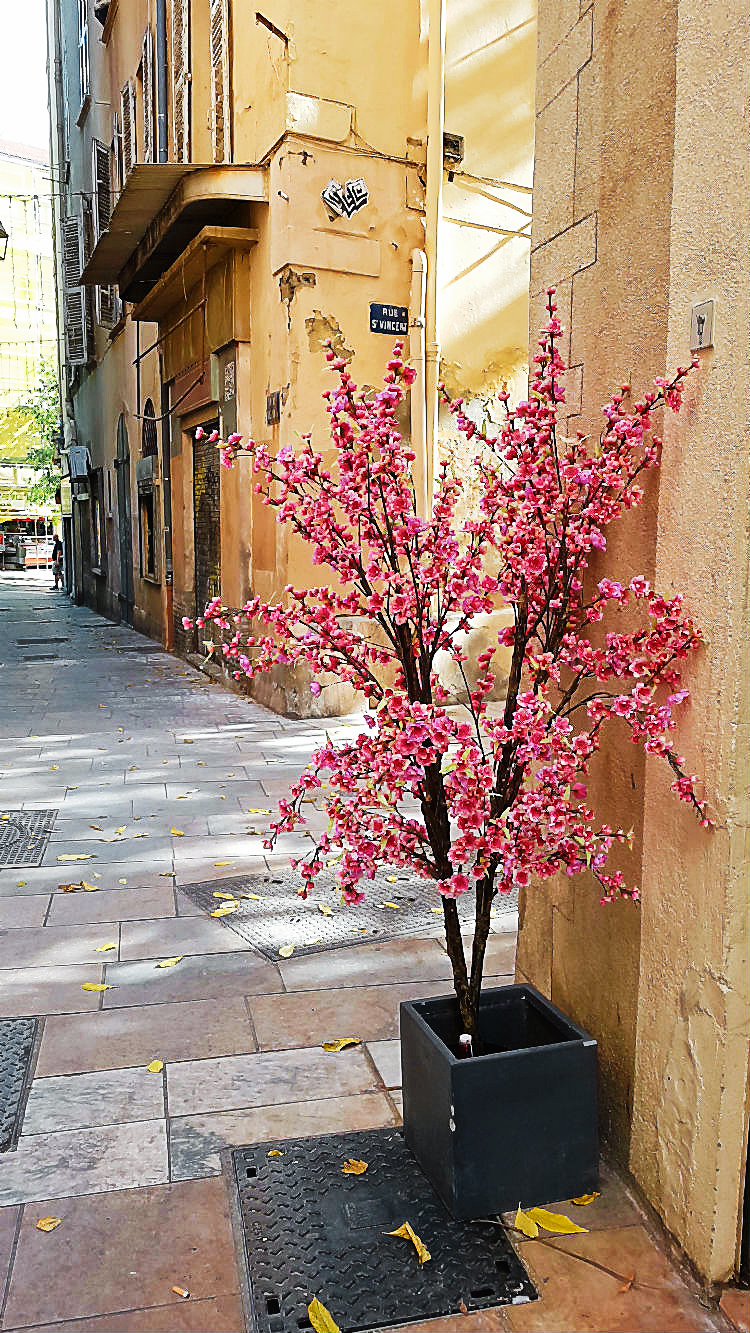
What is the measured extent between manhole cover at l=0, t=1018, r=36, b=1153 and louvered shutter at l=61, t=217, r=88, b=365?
63.8ft

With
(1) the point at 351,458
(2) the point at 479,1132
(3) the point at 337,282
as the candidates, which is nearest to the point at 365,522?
(1) the point at 351,458

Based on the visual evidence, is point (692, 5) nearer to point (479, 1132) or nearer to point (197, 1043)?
point (479, 1132)

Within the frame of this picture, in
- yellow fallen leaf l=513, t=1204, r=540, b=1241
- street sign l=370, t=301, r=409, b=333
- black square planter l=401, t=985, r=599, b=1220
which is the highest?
street sign l=370, t=301, r=409, b=333

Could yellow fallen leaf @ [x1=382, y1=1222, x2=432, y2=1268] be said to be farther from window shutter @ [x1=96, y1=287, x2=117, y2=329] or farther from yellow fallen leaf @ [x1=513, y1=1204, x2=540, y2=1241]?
window shutter @ [x1=96, y1=287, x2=117, y2=329]

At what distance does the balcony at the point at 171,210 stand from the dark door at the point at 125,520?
17.2 feet

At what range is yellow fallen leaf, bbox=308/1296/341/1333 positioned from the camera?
2.21 meters

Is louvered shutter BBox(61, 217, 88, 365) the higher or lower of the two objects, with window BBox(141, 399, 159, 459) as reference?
higher

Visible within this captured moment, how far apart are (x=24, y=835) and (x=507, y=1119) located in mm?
3953

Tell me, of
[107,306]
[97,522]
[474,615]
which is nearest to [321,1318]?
[474,615]

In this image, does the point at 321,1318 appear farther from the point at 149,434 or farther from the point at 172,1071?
the point at 149,434

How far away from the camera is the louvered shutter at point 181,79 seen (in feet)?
39.7

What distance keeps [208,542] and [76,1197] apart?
34.3ft

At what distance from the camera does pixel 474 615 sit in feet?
8.19

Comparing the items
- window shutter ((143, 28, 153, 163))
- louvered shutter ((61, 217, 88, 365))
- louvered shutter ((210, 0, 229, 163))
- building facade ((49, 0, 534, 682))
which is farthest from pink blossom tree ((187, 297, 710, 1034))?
louvered shutter ((61, 217, 88, 365))
